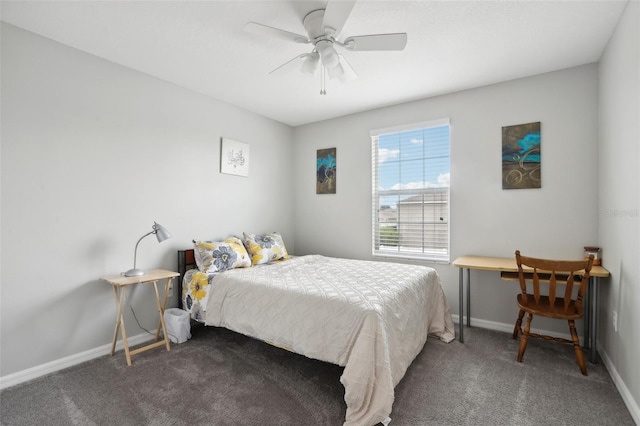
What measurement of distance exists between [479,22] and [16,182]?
3.57 metres

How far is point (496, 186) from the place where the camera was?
3.21 meters

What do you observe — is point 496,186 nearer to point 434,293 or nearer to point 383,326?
point 434,293

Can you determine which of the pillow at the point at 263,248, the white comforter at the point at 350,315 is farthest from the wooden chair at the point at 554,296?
the pillow at the point at 263,248

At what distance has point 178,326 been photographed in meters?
2.87

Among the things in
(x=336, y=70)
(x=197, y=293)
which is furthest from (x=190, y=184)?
(x=336, y=70)

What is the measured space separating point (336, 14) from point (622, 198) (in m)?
2.33

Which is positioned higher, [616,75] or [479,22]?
[479,22]

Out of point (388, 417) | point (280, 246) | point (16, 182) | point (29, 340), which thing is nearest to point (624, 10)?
point (388, 417)

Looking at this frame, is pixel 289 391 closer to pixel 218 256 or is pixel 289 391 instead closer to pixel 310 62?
pixel 218 256

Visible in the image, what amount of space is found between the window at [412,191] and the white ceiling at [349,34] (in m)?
0.59

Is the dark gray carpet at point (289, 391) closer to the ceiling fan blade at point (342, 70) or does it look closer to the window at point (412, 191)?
the window at point (412, 191)

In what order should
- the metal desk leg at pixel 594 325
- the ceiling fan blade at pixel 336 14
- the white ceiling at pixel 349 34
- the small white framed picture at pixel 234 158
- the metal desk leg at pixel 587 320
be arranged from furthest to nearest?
the small white framed picture at pixel 234 158 < the metal desk leg at pixel 587 320 < the metal desk leg at pixel 594 325 < the white ceiling at pixel 349 34 < the ceiling fan blade at pixel 336 14

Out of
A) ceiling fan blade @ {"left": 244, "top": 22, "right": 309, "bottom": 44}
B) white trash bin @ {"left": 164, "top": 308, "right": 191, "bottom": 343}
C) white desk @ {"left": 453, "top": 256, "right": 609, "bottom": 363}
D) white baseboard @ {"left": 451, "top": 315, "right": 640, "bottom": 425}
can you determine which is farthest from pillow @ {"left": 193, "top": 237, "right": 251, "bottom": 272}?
A: white baseboard @ {"left": 451, "top": 315, "right": 640, "bottom": 425}

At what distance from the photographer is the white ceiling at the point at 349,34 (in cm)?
204
